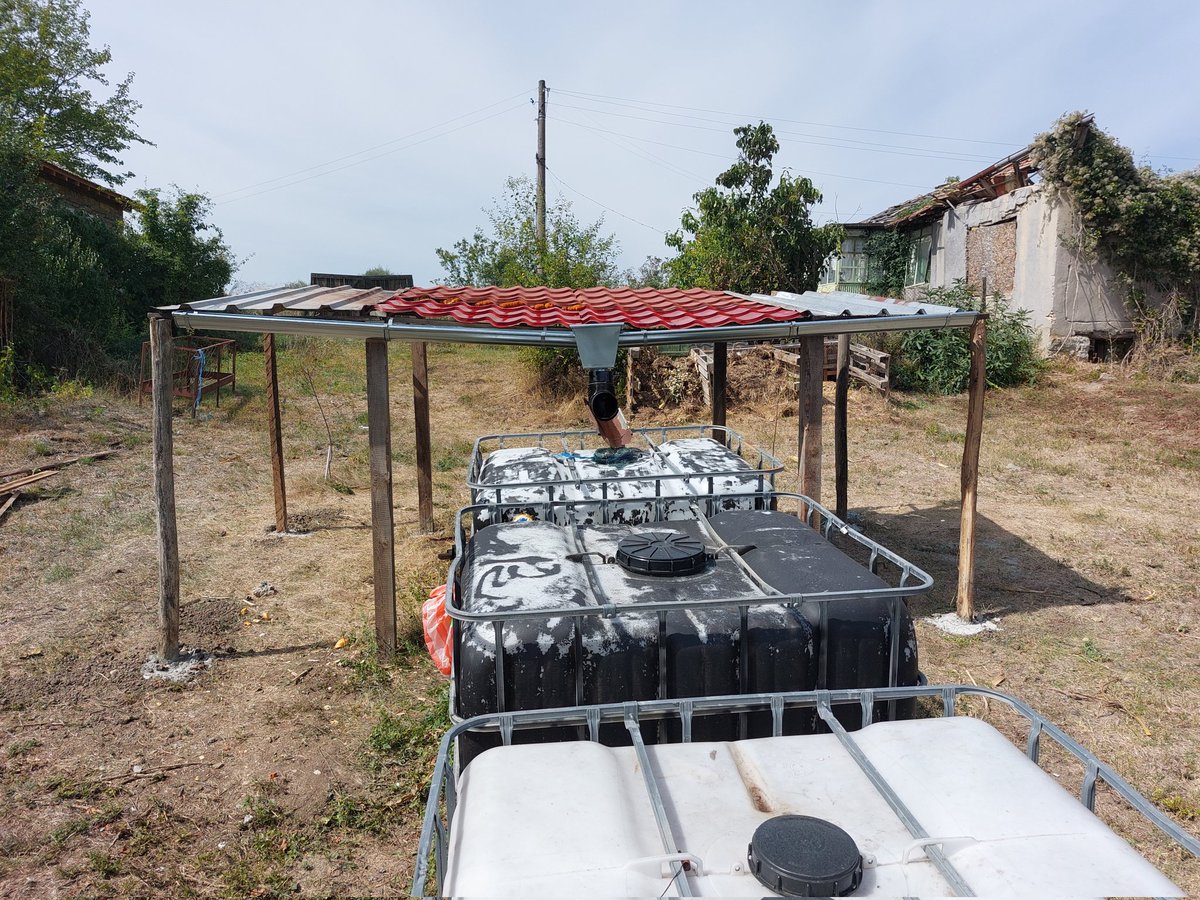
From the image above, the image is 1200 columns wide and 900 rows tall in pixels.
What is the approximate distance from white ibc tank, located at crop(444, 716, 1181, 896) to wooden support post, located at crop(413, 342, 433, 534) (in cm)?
658

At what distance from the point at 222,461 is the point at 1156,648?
11212mm

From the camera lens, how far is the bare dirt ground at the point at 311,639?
3.97 meters

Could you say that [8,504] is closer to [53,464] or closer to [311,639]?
[53,464]

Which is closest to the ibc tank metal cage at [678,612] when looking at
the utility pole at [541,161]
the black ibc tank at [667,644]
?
the black ibc tank at [667,644]

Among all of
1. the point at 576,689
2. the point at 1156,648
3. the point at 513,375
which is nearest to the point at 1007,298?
the point at 513,375

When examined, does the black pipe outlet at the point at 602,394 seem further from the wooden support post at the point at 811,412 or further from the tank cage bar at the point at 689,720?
the tank cage bar at the point at 689,720

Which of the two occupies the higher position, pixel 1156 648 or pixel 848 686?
pixel 848 686

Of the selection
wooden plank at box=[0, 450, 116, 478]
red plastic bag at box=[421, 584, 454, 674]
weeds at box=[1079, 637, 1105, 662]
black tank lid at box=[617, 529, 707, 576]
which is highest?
black tank lid at box=[617, 529, 707, 576]

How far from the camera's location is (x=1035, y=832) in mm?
2092

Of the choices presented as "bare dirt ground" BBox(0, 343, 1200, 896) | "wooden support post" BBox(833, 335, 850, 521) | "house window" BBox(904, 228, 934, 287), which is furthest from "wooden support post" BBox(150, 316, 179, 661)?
"house window" BBox(904, 228, 934, 287)

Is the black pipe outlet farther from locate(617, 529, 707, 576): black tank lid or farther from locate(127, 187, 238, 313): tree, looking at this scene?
locate(127, 187, 238, 313): tree

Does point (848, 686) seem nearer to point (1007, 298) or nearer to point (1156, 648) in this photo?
point (1156, 648)

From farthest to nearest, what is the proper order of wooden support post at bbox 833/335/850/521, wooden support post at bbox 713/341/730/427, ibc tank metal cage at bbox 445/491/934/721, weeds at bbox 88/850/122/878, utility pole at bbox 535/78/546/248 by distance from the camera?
utility pole at bbox 535/78/546/248, wooden support post at bbox 833/335/850/521, wooden support post at bbox 713/341/730/427, weeds at bbox 88/850/122/878, ibc tank metal cage at bbox 445/491/934/721

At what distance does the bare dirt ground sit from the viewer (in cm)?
397
